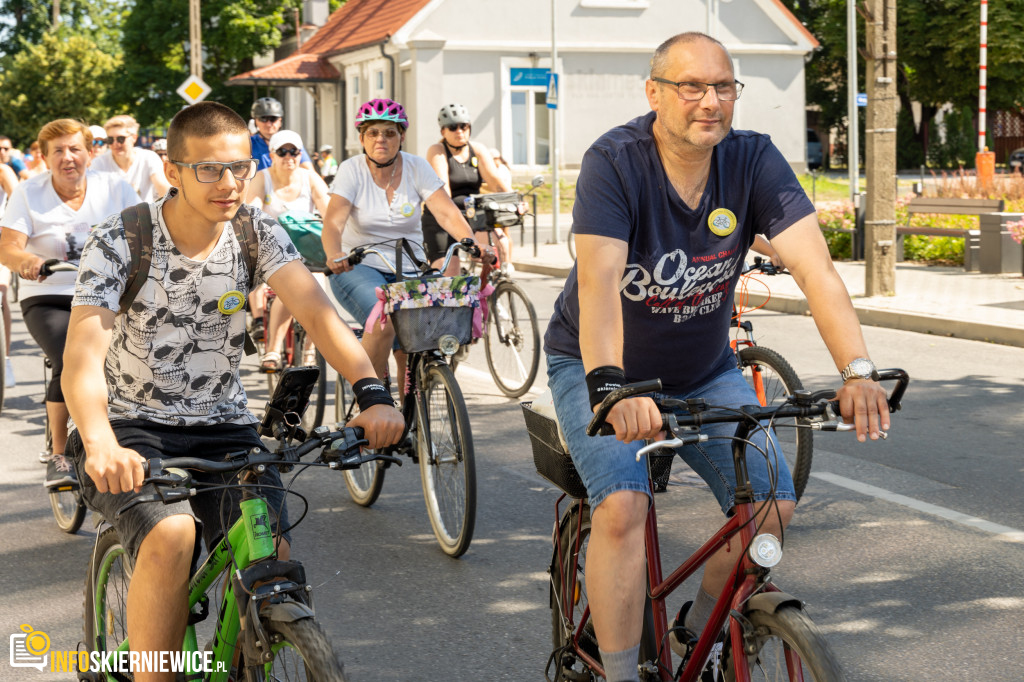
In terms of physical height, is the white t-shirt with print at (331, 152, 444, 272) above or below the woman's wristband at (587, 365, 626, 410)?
above

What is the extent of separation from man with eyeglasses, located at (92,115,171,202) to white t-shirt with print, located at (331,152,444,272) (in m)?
2.82

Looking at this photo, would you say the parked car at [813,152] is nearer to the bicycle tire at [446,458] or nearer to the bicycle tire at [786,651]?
the bicycle tire at [446,458]

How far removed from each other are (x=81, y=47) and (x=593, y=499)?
62.6m

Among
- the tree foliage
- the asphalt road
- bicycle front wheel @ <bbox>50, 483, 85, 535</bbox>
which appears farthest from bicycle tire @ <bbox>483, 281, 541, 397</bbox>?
the tree foliage

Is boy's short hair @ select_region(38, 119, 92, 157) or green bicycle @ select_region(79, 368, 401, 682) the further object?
boy's short hair @ select_region(38, 119, 92, 157)

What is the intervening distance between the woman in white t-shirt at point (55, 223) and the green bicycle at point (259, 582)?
126 inches

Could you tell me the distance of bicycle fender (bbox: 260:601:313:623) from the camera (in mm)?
2834

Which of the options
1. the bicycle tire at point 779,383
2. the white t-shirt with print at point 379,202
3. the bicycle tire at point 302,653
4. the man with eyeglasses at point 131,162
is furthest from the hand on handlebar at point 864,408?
the man with eyeglasses at point 131,162

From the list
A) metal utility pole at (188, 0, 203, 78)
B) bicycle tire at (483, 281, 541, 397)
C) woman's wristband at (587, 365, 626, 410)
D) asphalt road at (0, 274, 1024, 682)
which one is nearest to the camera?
woman's wristband at (587, 365, 626, 410)

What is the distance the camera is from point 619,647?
3.25 meters

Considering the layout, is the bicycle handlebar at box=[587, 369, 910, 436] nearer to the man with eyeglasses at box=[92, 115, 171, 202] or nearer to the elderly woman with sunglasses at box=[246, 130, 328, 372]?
the elderly woman with sunglasses at box=[246, 130, 328, 372]

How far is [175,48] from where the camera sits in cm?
5178

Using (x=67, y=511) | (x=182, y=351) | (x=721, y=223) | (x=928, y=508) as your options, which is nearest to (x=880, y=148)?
(x=928, y=508)

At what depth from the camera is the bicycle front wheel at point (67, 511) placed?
6141 millimetres
